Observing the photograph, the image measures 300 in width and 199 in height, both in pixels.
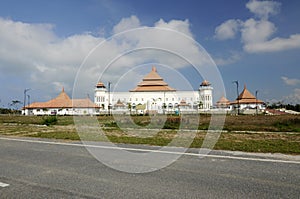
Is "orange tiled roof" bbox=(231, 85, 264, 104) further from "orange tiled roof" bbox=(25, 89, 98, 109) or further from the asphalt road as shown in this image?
the asphalt road

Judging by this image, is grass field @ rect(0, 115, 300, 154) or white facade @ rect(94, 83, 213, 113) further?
white facade @ rect(94, 83, 213, 113)

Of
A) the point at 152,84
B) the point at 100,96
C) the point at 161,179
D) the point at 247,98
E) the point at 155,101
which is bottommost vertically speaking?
the point at 161,179

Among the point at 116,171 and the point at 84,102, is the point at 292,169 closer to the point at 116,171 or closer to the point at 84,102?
the point at 116,171

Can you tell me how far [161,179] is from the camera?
5023mm

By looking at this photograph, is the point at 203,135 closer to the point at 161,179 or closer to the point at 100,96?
the point at 161,179

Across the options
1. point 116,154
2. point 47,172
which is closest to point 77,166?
point 47,172

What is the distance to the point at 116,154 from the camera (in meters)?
7.79

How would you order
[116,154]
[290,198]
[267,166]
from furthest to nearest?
[116,154] < [267,166] < [290,198]

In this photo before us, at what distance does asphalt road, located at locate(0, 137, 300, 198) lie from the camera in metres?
4.19

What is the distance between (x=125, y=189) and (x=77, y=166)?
7.18 ft

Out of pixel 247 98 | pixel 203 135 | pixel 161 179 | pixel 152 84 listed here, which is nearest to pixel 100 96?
pixel 152 84

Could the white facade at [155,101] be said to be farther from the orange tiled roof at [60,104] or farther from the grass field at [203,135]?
the grass field at [203,135]

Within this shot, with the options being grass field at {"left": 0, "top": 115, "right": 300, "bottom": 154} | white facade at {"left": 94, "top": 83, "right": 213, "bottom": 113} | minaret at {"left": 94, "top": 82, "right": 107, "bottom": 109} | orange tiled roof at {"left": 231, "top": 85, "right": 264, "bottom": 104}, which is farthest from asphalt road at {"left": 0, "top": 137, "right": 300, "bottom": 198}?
orange tiled roof at {"left": 231, "top": 85, "right": 264, "bottom": 104}

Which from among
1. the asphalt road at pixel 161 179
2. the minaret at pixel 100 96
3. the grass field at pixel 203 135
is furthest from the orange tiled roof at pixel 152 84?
the asphalt road at pixel 161 179
